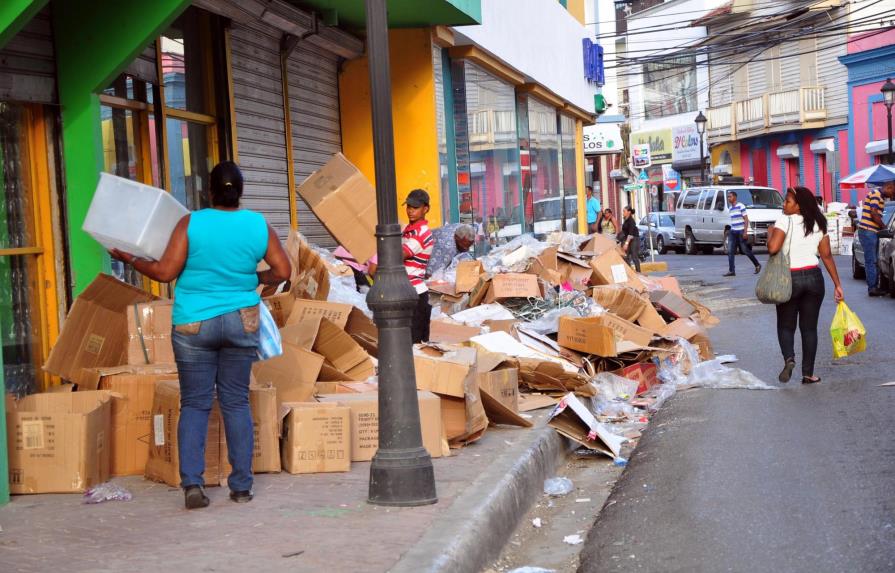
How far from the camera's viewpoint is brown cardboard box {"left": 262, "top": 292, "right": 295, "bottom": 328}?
8.59 m

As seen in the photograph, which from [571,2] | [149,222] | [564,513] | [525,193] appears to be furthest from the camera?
[571,2]

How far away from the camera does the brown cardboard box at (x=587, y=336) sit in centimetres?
1063

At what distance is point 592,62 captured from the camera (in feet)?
91.1

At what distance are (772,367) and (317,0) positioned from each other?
584 cm

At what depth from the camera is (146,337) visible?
7.24 meters

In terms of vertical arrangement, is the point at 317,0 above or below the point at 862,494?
above

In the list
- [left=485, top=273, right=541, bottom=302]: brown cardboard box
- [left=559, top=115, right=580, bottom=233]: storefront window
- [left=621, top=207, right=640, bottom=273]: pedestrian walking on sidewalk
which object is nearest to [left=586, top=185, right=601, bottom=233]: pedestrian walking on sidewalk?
[left=621, top=207, right=640, bottom=273]: pedestrian walking on sidewalk

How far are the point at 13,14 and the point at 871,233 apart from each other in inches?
654

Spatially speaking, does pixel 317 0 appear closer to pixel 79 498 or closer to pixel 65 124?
pixel 65 124

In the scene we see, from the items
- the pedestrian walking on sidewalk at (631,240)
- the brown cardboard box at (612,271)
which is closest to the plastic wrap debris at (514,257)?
the brown cardboard box at (612,271)

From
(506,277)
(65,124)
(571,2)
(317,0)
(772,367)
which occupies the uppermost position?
(571,2)

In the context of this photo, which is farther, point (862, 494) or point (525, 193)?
point (525, 193)

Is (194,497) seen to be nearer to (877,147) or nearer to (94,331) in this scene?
(94,331)

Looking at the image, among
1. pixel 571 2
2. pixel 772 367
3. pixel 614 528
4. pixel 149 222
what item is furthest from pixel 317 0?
pixel 571 2
